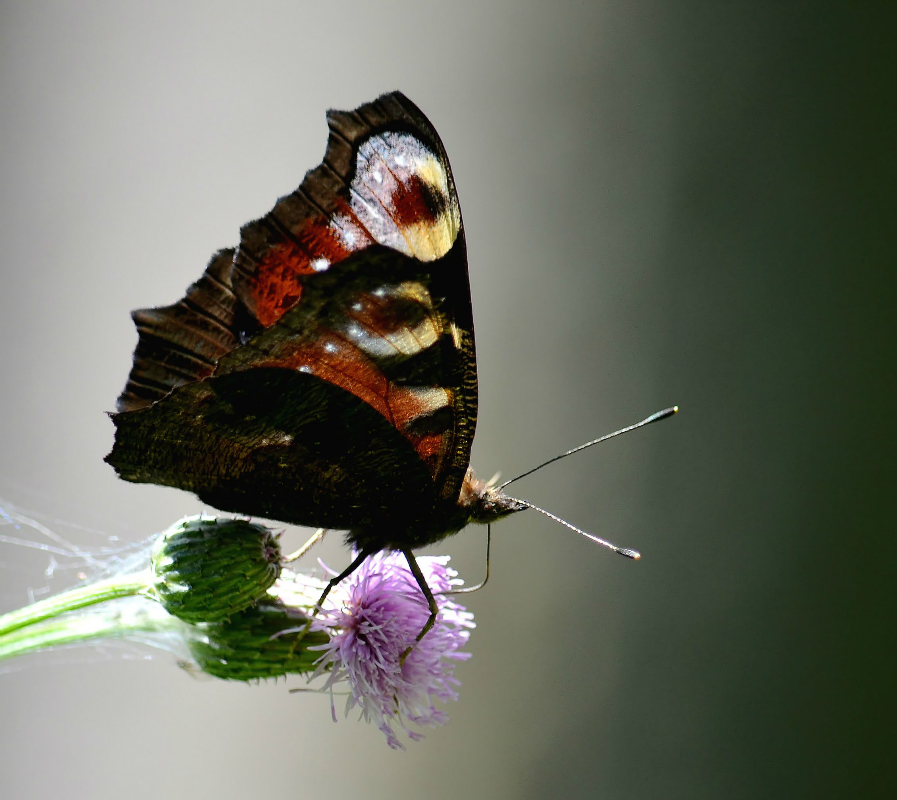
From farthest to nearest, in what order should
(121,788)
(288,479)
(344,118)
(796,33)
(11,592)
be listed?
(796,33), (121,788), (11,592), (288,479), (344,118)

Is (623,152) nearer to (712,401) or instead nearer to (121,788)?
(712,401)

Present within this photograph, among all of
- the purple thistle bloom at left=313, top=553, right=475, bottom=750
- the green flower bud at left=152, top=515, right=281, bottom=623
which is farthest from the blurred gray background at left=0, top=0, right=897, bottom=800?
the green flower bud at left=152, top=515, right=281, bottom=623

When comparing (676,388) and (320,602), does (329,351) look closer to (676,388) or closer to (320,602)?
(320,602)

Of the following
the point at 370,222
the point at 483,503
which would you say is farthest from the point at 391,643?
the point at 370,222

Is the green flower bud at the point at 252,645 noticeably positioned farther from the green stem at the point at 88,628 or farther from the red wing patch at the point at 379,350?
the red wing patch at the point at 379,350

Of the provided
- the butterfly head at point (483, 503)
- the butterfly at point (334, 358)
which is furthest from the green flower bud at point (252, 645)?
the butterfly head at point (483, 503)

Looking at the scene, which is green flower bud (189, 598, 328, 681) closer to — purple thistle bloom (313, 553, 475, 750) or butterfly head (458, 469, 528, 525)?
purple thistle bloom (313, 553, 475, 750)

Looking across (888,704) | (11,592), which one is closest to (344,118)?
(11,592)
